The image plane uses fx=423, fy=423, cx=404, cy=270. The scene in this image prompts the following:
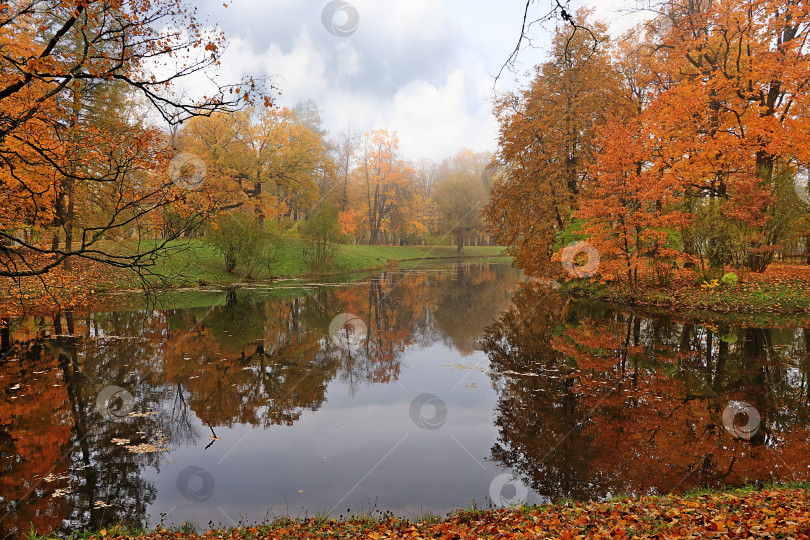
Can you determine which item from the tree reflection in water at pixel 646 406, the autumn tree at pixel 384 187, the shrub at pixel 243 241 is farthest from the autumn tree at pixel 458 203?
the tree reflection in water at pixel 646 406

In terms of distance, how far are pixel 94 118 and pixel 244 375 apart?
1949 centimetres

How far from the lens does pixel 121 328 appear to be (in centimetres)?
1612

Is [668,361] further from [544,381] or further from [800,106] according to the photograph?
[800,106]

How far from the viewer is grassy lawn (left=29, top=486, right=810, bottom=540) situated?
4113 mm

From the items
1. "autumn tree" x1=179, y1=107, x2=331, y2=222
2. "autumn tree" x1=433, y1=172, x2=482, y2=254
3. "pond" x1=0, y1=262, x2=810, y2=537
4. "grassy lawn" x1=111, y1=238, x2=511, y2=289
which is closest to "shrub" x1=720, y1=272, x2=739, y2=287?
"pond" x1=0, y1=262, x2=810, y2=537

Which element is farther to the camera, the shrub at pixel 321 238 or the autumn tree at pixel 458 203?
the autumn tree at pixel 458 203

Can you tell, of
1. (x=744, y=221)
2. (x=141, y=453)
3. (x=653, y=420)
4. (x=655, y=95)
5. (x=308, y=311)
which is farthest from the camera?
(x=655, y=95)

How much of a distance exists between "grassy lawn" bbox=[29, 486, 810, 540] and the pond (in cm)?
50

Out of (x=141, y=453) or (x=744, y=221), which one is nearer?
(x=141, y=453)

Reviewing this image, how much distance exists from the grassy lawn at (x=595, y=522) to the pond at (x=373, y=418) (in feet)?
1.63

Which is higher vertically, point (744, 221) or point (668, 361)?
point (744, 221)

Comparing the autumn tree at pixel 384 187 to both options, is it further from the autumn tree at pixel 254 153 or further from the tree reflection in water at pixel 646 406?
the tree reflection in water at pixel 646 406

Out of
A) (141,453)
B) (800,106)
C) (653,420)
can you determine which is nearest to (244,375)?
(141,453)

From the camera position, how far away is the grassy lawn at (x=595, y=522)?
13.5 ft
